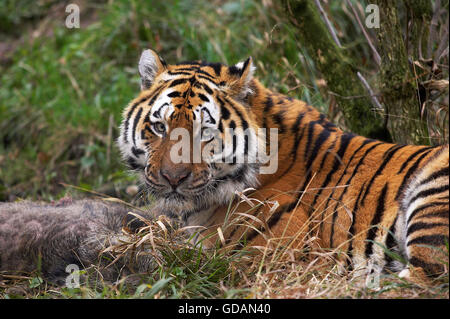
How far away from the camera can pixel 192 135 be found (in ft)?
12.5

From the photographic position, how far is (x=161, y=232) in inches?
146

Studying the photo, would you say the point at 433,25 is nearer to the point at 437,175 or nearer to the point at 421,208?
the point at 437,175

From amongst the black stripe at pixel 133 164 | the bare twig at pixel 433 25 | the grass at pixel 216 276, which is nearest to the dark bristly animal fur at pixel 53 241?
the grass at pixel 216 276

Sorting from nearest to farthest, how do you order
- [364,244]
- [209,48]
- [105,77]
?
[364,244] → [209,48] → [105,77]

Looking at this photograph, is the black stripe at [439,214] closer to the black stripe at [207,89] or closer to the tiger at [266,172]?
the tiger at [266,172]

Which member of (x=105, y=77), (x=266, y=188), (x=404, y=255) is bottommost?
(x=404, y=255)

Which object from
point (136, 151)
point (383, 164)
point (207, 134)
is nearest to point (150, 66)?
point (136, 151)

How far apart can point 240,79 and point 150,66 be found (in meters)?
0.67

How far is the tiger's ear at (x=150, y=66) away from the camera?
13.6 ft

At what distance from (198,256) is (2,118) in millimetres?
5104

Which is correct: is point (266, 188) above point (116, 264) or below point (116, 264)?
above

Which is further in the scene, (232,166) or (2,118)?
(2,118)
